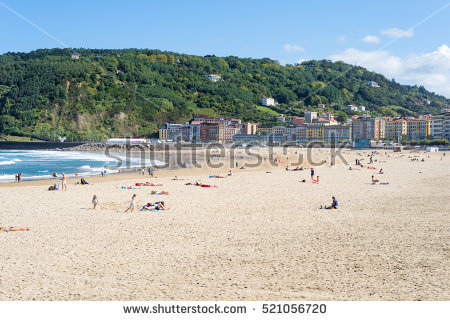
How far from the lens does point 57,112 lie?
101438mm

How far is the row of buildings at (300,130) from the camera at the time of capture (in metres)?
97.3

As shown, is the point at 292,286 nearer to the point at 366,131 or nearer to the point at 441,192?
the point at 441,192

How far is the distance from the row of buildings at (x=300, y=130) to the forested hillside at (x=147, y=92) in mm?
8439

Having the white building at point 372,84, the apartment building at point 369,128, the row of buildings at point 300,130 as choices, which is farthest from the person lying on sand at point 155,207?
the white building at point 372,84

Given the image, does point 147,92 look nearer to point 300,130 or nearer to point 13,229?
point 300,130

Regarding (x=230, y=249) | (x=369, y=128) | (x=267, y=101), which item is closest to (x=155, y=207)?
(x=230, y=249)

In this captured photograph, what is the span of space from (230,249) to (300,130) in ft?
321

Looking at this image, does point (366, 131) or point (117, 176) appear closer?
point (117, 176)

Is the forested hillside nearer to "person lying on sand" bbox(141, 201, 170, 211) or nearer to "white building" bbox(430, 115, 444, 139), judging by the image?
"white building" bbox(430, 115, 444, 139)

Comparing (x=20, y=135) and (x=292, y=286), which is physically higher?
(x=20, y=135)

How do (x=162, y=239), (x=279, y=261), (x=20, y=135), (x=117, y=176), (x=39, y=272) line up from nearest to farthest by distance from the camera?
(x=39, y=272) → (x=279, y=261) → (x=162, y=239) → (x=117, y=176) → (x=20, y=135)

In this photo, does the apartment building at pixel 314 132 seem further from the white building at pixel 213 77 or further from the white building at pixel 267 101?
the white building at pixel 213 77
